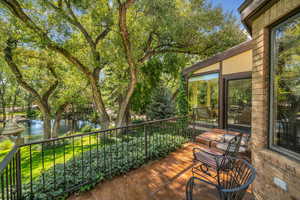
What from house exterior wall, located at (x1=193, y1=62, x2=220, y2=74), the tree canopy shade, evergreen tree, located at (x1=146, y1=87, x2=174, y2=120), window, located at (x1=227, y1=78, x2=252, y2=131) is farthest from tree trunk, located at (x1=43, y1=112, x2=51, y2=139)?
window, located at (x1=227, y1=78, x2=252, y2=131)

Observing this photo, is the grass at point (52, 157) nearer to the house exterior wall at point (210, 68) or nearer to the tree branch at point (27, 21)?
the tree branch at point (27, 21)

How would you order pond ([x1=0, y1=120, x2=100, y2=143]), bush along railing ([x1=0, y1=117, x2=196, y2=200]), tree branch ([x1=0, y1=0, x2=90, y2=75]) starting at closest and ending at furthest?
bush along railing ([x1=0, y1=117, x2=196, y2=200]) < tree branch ([x1=0, y1=0, x2=90, y2=75]) < pond ([x1=0, y1=120, x2=100, y2=143])

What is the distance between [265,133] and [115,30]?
5.90m

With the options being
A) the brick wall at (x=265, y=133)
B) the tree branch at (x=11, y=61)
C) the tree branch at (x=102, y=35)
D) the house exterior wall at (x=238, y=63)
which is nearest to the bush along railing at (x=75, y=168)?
the brick wall at (x=265, y=133)

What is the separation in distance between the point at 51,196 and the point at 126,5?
4.81 m

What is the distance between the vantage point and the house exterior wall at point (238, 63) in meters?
→ 4.27

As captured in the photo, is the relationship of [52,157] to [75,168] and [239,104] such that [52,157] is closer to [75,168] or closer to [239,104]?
[75,168]

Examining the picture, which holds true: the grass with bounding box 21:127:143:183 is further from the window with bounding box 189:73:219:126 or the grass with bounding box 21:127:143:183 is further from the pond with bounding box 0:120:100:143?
the pond with bounding box 0:120:100:143

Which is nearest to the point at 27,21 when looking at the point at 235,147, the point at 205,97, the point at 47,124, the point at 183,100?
the point at 47,124

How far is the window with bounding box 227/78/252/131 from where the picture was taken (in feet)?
14.7

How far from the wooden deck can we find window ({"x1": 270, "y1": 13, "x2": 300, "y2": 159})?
1331 mm

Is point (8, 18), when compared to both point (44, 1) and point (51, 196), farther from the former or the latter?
point (51, 196)

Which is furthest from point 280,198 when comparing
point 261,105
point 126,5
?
point 126,5

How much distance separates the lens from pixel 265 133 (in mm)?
1904
